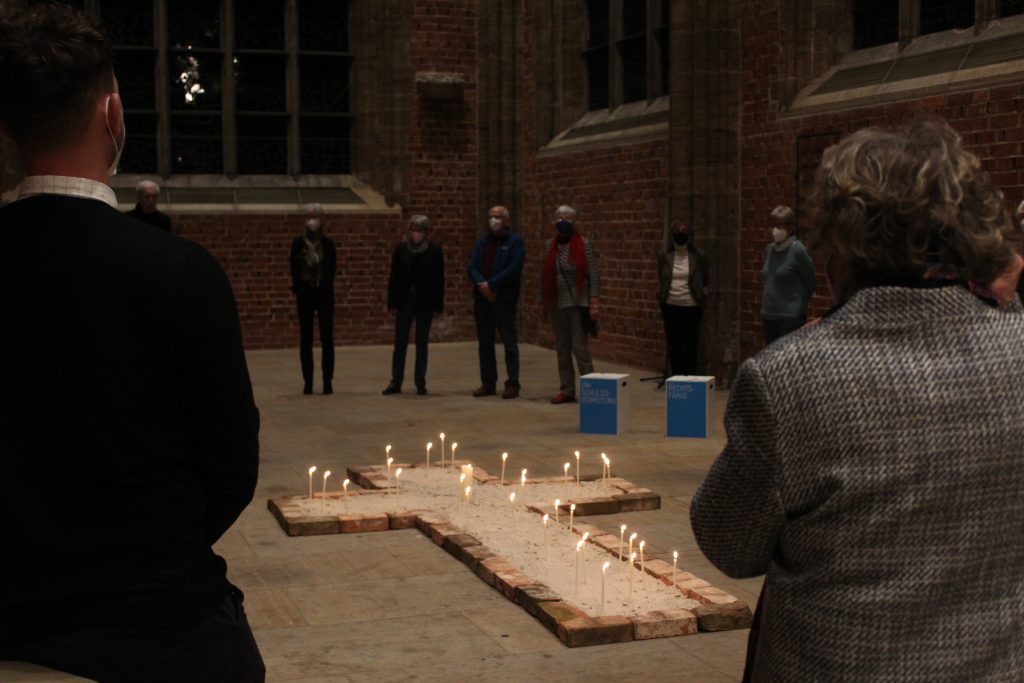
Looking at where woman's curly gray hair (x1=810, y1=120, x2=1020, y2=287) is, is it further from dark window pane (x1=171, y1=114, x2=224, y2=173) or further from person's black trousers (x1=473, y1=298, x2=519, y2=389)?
dark window pane (x1=171, y1=114, x2=224, y2=173)

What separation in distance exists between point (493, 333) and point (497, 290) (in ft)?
1.46

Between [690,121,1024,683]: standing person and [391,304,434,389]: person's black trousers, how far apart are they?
35.8 feet

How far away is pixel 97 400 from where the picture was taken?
82.9 inches

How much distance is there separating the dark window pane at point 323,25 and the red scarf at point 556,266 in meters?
7.64

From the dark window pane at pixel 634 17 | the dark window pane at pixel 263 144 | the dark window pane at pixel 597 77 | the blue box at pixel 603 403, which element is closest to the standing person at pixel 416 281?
the blue box at pixel 603 403

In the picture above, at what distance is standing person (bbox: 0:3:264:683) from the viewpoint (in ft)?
6.75

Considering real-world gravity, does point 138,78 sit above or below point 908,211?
above

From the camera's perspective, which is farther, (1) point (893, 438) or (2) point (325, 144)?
A: (2) point (325, 144)

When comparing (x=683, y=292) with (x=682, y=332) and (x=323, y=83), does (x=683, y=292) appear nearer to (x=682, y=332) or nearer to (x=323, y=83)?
(x=682, y=332)

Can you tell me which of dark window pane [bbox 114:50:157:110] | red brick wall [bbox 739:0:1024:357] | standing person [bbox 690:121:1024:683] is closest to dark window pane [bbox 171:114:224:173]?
dark window pane [bbox 114:50:157:110]

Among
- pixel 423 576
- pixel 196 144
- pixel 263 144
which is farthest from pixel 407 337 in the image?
pixel 423 576

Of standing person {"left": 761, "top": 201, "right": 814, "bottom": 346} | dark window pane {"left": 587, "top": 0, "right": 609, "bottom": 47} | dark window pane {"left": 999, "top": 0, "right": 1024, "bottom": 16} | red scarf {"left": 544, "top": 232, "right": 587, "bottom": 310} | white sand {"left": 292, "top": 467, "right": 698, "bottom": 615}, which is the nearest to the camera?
white sand {"left": 292, "top": 467, "right": 698, "bottom": 615}

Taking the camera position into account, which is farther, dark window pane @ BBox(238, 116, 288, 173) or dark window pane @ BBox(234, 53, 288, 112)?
dark window pane @ BBox(238, 116, 288, 173)

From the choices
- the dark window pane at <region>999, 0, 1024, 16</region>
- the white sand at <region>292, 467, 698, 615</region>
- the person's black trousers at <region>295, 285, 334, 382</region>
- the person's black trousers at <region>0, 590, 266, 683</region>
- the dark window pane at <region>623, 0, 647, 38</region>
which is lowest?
the white sand at <region>292, 467, 698, 615</region>
